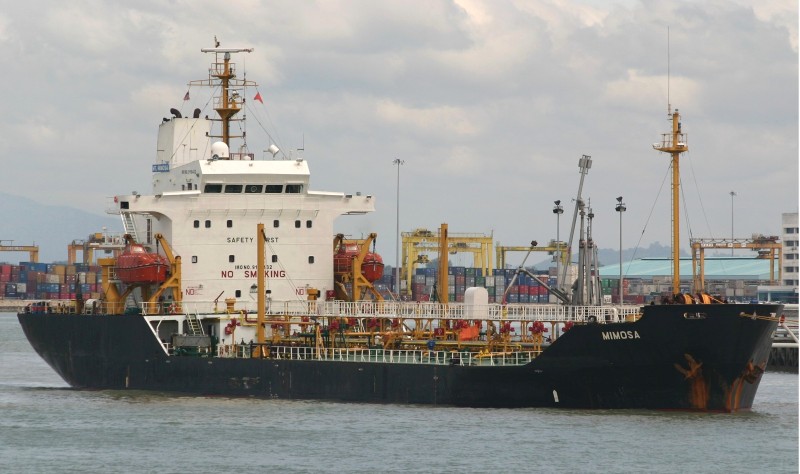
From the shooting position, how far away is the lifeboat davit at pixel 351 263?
49438mm

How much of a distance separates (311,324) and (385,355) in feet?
8.37

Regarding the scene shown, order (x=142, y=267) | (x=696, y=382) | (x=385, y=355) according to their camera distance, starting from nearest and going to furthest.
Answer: (x=696, y=382) → (x=385, y=355) → (x=142, y=267)

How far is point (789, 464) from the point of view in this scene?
33125 mm

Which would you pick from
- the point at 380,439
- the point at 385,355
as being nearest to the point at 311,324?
the point at 385,355

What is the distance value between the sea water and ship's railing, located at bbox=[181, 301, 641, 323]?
2709mm

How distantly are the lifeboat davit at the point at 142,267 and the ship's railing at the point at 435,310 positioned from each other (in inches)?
51.7

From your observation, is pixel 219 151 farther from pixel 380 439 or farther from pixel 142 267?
pixel 380 439

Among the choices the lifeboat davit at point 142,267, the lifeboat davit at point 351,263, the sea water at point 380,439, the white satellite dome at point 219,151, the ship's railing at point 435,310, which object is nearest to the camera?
the sea water at point 380,439

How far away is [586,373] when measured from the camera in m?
39.1

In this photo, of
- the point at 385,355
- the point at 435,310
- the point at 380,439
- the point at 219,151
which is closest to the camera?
the point at 380,439

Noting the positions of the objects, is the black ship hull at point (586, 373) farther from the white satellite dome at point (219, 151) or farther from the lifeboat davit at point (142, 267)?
the white satellite dome at point (219, 151)

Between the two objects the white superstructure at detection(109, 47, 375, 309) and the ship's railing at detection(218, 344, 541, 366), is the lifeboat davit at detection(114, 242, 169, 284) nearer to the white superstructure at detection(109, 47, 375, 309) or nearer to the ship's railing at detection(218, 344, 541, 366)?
the white superstructure at detection(109, 47, 375, 309)

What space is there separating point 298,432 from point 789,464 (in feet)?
39.8

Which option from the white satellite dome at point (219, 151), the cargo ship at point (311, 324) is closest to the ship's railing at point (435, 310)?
the cargo ship at point (311, 324)
